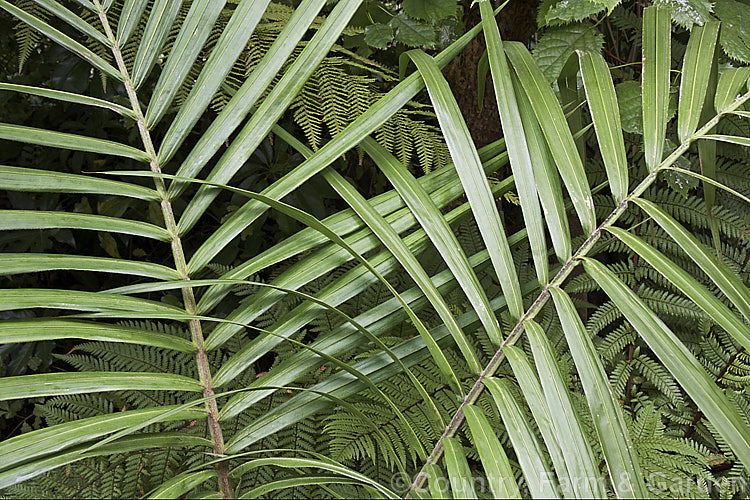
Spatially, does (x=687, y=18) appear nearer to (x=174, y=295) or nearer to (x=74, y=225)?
(x=74, y=225)

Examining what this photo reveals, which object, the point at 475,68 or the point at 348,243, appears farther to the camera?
the point at 475,68

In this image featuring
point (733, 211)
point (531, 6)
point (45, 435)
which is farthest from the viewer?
point (733, 211)

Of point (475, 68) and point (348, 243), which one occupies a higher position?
point (475, 68)

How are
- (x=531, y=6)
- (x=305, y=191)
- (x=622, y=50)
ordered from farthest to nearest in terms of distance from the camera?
(x=622, y=50)
(x=305, y=191)
(x=531, y=6)

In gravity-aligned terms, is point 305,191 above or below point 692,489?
above

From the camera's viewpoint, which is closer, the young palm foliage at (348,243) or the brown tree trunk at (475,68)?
the young palm foliage at (348,243)

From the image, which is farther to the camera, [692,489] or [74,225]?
[692,489]

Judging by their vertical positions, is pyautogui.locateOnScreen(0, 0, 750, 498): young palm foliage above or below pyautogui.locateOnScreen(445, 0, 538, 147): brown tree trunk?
below

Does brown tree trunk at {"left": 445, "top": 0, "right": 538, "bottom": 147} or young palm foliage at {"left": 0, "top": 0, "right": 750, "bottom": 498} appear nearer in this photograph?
young palm foliage at {"left": 0, "top": 0, "right": 750, "bottom": 498}

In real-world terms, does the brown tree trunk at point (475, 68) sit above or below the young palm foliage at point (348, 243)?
above

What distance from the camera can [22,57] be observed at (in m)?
1.03

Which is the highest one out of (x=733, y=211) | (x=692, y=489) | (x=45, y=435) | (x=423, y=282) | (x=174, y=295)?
(x=174, y=295)

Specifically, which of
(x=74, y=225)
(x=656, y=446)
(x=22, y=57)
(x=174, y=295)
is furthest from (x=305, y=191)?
(x=656, y=446)

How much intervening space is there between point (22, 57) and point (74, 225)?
0.58 metres
